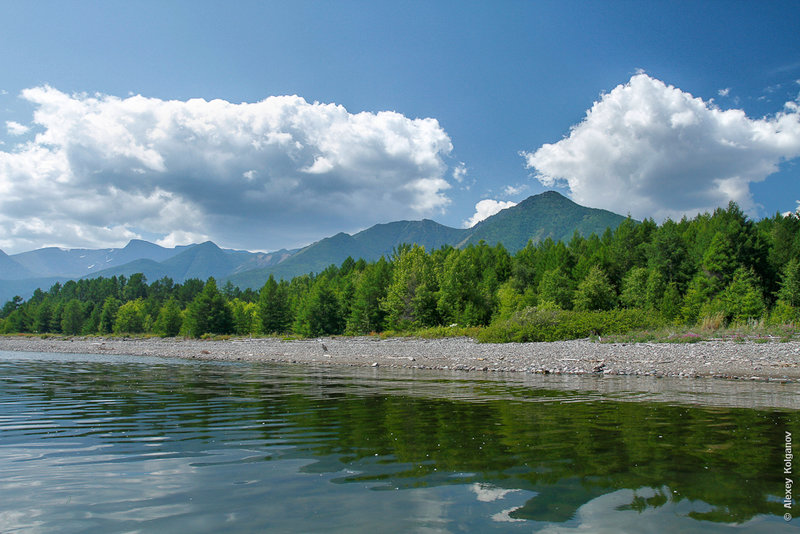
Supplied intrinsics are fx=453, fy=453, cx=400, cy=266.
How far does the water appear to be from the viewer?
447 cm

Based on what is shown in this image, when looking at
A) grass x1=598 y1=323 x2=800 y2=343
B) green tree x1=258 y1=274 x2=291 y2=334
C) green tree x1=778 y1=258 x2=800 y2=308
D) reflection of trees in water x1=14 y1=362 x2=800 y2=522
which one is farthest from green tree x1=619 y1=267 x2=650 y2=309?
green tree x1=258 y1=274 x2=291 y2=334

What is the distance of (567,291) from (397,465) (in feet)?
195

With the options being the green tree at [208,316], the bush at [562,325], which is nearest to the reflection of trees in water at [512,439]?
the bush at [562,325]

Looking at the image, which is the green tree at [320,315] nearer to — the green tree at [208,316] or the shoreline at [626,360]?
the green tree at [208,316]

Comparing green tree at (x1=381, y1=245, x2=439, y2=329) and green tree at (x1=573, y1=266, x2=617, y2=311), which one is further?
green tree at (x1=381, y1=245, x2=439, y2=329)

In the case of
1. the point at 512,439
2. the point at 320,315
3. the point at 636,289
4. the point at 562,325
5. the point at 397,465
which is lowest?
the point at 512,439

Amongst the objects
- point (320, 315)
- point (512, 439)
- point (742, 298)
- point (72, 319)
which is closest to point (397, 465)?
point (512, 439)

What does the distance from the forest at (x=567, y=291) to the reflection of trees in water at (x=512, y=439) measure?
31185mm

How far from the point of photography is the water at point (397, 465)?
4.47 metres

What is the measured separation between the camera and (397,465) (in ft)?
21.1

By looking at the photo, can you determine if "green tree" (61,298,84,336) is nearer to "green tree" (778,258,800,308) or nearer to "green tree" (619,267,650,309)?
"green tree" (619,267,650,309)

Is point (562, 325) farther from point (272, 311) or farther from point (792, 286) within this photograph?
point (272, 311)

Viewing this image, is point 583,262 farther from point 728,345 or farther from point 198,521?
point 198,521

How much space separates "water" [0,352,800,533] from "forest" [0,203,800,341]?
32252mm
